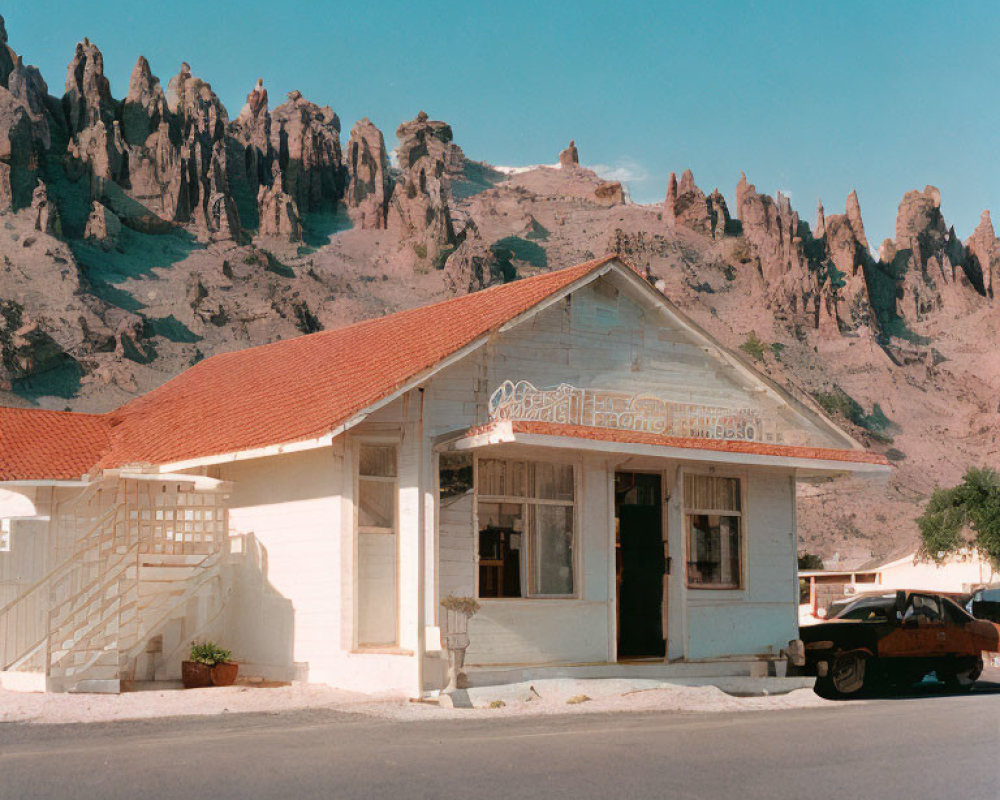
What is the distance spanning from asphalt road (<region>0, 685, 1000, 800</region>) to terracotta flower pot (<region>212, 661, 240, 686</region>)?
9.96 ft

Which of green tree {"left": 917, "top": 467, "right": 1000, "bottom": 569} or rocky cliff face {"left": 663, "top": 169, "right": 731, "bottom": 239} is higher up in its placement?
rocky cliff face {"left": 663, "top": 169, "right": 731, "bottom": 239}

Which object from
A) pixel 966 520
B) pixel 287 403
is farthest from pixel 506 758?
pixel 966 520

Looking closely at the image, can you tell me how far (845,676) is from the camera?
57.6ft

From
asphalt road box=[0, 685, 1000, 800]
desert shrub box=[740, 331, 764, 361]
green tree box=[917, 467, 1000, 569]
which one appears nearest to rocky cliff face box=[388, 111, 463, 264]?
desert shrub box=[740, 331, 764, 361]

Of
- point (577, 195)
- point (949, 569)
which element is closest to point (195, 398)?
point (949, 569)

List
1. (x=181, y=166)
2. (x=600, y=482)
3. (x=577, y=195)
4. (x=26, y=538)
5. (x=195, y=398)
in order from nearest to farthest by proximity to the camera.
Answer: (x=600, y=482) → (x=26, y=538) → (x=195, y=398) → (x=181, y=166) → (x=577, y=195)

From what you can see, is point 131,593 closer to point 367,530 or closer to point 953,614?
point 367,530

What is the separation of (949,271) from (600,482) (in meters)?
132

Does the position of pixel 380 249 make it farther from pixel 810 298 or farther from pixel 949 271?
pixel 949 271

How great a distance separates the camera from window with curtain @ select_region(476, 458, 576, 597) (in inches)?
607

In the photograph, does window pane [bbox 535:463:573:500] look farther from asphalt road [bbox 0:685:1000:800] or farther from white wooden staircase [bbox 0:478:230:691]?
white wooden staircase [bbox 0:478:230:691]

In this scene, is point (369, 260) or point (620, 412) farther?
point (369, 260)

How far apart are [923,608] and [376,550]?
27.1 ft

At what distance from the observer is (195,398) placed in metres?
21.6
